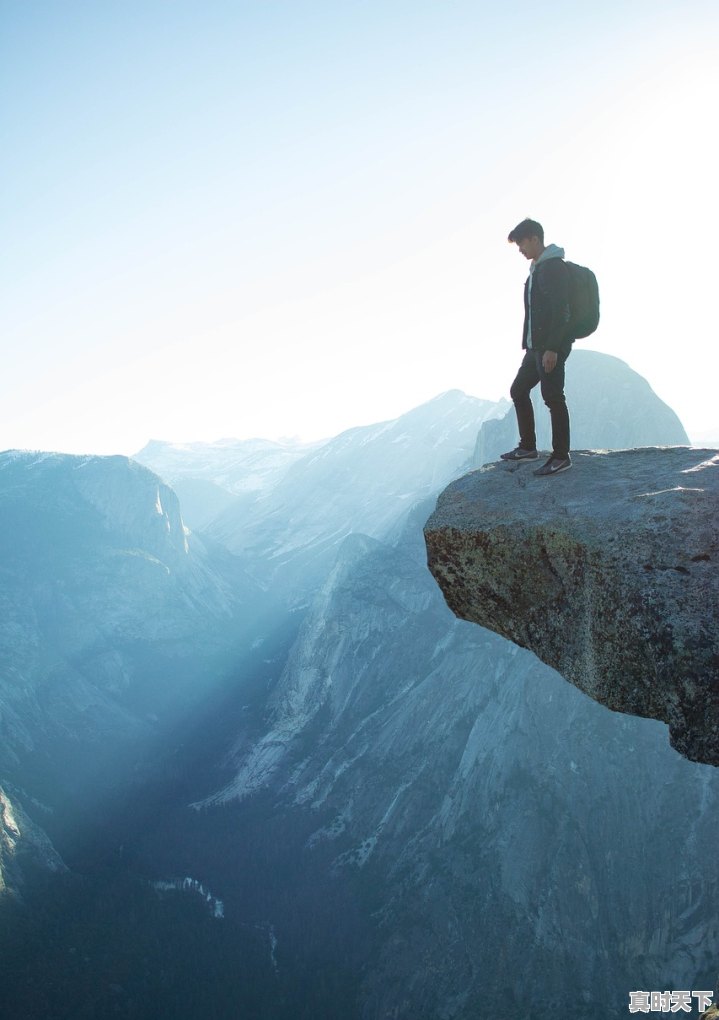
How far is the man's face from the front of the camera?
8164 millimetres

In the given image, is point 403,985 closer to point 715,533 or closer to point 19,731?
point 715,533

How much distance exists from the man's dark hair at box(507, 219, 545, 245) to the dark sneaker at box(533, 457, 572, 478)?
354cm

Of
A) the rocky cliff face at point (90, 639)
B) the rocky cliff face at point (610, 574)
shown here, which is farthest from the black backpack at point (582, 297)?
the rocky cliff face at point (90, 639)

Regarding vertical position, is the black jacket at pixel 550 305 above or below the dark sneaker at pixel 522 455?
above

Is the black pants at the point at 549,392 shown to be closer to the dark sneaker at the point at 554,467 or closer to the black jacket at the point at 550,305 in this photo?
the dark sneaker at the point at 554,467

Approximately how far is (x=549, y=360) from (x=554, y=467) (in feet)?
6.14

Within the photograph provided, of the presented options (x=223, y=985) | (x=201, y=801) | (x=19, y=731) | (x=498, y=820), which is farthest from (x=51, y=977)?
(x=498, y=820)

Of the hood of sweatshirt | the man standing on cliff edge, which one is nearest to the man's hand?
the man standing on cliff edge

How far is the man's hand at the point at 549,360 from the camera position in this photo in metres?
7.85

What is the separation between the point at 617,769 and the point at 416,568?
6033 cm

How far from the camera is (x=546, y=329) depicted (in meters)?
7.86

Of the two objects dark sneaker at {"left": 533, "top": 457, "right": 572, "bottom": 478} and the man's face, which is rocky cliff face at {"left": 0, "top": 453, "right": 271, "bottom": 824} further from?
the man's face

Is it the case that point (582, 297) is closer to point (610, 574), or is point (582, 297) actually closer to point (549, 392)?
point (549, 392)

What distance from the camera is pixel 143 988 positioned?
78.8 m
